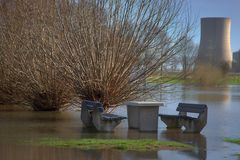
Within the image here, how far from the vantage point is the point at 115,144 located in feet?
41.0

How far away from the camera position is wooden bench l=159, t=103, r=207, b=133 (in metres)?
15.3

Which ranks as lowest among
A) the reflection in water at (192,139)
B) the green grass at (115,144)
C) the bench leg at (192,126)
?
the reflection in water at (192,139)

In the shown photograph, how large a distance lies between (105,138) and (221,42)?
7413 cm

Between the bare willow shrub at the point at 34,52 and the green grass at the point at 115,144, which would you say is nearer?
the green grass at the point at 115,144

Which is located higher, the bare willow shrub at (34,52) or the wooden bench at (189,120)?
the bare willow shrub at (34,52)

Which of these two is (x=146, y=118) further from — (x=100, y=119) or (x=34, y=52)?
(x=34, y=52)

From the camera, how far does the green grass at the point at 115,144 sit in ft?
39.7

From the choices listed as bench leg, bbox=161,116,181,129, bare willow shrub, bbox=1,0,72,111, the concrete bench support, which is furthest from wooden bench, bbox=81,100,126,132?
bare willow shrub, bbox=1,0,72,111

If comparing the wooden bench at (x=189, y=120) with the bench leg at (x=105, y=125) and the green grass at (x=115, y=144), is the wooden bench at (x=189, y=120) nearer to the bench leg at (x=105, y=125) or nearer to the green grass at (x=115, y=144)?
the bench leg at (x=105, y=125)

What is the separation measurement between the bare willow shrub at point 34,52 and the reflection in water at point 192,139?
247 inches

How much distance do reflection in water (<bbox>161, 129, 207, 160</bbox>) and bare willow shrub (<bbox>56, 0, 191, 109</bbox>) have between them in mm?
4712

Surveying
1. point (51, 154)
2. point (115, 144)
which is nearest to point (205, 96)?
point (115, 144)

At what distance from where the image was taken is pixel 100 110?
15508 millimetres

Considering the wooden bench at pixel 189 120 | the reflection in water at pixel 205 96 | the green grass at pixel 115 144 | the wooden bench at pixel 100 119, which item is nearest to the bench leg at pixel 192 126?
the wooden bench at pixel 189 120
